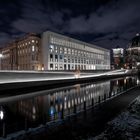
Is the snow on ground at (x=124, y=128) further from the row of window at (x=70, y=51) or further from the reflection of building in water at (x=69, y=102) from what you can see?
the row of window at (x=70, y=51)

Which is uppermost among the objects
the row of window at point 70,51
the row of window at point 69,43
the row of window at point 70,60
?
the row of window at point 69,43

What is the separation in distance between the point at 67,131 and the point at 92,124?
6.61 feet

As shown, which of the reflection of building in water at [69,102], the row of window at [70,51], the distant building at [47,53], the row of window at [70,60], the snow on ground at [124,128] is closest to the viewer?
the snow on ground at [124,128]

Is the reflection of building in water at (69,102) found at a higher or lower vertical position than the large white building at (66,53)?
lower

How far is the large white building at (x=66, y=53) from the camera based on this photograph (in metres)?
87.8

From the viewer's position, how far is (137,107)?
1312 cm

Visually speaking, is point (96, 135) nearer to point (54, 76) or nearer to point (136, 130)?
point (136, 130)

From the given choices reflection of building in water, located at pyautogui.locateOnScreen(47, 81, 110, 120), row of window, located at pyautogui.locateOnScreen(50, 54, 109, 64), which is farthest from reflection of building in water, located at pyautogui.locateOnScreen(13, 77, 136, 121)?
row of window, located at pyautogui.locateOnScreen(50, 54, 109, 64)

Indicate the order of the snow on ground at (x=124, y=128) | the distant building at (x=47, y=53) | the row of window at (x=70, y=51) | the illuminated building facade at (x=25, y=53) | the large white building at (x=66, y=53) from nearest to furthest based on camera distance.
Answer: the snow on ground at (x=124, y=128), the large white building at (x=66, y=53), the distant building at (x=47, y=53), the illuminated building facade at (x=25, y=53), the row of window at (x=70, y=51)

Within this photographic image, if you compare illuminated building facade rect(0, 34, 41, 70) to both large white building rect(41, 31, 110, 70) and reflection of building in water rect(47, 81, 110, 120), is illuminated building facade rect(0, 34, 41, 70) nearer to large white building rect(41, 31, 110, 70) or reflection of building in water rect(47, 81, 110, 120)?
large white building rect(41, 31, 110, 70)

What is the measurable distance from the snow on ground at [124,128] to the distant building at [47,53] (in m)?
77.1

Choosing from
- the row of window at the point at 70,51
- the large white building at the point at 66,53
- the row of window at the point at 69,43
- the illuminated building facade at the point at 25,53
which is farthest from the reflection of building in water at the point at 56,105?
the row of window at the point at 69,43

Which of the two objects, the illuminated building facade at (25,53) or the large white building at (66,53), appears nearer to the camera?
the large white building at (66,53)

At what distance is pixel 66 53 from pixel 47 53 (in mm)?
17115
